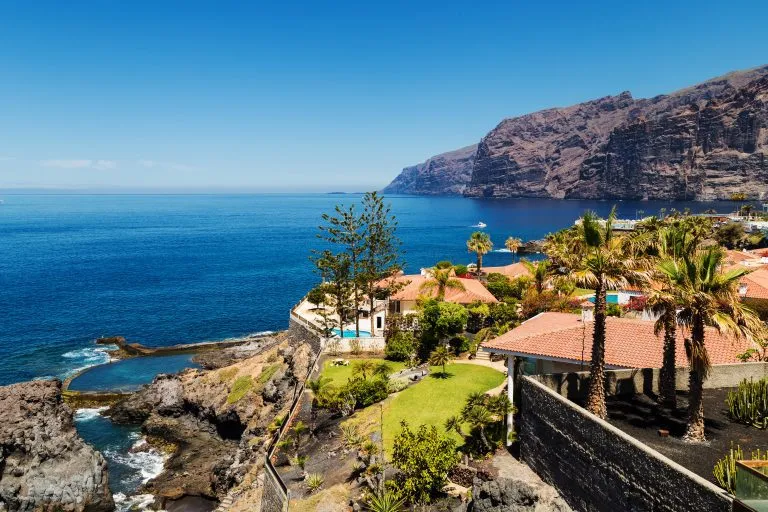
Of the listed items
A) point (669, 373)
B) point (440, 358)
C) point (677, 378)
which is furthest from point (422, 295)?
point (669, 373)

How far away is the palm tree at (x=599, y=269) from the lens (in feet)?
56.2

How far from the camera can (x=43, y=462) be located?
29359mm

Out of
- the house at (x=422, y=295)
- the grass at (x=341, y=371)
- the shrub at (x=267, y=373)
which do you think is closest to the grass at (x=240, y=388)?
the shrub at (x=267, y=373)

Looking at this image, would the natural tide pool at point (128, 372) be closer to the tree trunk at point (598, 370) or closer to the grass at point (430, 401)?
the grass at point (430, 401)

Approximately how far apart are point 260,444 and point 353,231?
19212mm

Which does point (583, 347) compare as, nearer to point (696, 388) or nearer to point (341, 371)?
point (696, 388)

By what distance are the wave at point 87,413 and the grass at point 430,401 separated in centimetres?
2424

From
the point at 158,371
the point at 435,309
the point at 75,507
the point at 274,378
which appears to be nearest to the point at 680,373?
the point at 435,309

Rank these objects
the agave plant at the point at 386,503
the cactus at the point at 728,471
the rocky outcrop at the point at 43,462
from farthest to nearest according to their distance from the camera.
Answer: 1. the rocky outcrop at the point at 43,462
2. the agave plant at the point at 386,503
3. the cactus at the point at 728,471

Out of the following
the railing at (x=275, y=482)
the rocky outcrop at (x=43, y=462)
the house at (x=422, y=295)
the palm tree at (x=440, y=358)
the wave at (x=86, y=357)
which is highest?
the house at (x=422, y=295)

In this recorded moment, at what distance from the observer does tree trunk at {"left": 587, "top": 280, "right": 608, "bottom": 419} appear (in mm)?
17672

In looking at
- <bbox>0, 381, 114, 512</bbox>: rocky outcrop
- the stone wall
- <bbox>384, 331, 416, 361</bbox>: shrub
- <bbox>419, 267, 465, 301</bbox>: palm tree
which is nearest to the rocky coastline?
<bbox>0, 381, 114, 512</bbox>: rocky outcrop

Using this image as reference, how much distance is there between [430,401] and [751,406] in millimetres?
14046

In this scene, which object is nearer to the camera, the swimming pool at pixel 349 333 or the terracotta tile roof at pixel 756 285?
the terracotta tile roof at pixel 756 285
